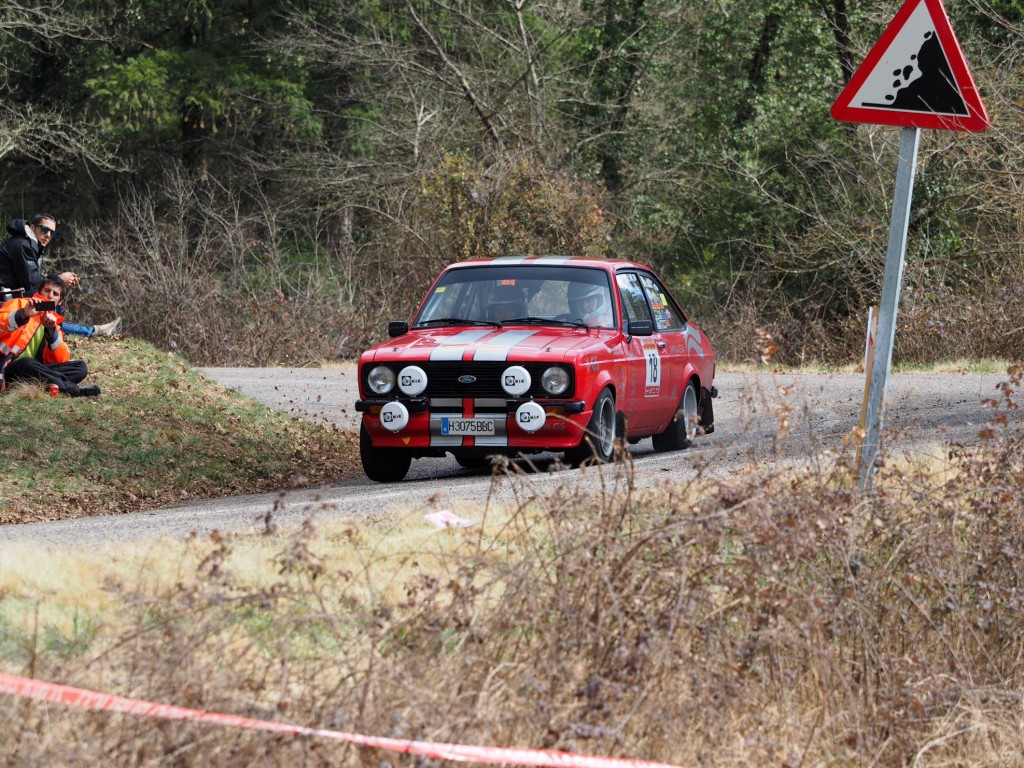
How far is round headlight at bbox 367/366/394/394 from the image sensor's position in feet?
39.3

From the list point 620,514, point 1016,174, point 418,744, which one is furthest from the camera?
point 1016,174

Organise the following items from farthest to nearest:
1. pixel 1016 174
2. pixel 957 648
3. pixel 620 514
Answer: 1. pixel 1016 174
2. pixel 957 648
3. pixel 620 514

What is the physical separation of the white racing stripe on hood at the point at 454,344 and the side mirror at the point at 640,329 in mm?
1149

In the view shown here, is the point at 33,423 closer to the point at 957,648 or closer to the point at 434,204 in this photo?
the point at 957,648

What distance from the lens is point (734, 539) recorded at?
6379 mm

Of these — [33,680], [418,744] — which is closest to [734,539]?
[418,744]

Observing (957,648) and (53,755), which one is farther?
(957,648)

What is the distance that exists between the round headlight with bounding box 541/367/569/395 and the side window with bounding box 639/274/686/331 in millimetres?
2228

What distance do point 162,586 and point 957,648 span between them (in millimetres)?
3359

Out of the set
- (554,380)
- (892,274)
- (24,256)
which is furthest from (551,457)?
(892,274)

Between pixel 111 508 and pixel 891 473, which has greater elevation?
pixel 891 473

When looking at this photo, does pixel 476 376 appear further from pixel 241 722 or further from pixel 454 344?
pixel 241 722

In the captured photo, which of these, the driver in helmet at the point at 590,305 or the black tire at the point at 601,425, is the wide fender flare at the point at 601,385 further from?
the driver in helmet at the point at 590,305

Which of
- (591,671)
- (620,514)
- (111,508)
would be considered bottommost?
(111,508)
